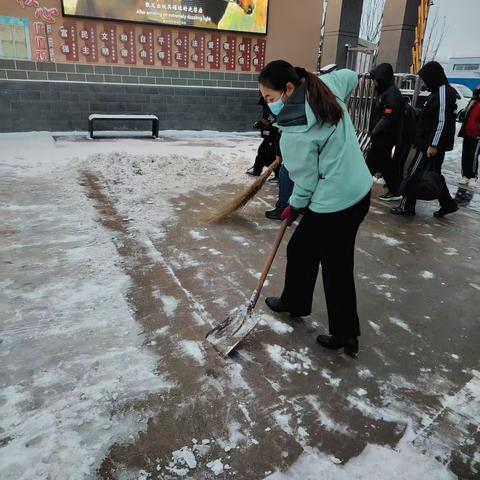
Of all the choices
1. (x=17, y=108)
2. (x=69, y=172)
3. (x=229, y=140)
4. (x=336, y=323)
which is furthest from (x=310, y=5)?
(x=336, y=323)

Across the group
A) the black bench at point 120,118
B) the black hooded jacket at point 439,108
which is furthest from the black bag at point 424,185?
the black bench at point 120,118

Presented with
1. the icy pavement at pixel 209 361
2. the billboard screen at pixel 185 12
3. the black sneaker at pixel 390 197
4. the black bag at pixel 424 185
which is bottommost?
the icy pavement at pixel 209 361

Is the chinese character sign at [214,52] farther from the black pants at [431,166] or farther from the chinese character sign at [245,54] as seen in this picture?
the black pants at [431,166]

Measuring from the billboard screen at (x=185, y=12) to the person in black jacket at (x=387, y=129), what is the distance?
585 centimetres

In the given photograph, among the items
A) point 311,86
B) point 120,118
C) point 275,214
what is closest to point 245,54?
point 120,118

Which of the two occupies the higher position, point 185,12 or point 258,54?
point 185,12

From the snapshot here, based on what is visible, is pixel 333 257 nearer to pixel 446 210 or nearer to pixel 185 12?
pixel 446 210

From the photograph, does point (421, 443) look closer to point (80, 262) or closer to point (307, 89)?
point (307, 89)

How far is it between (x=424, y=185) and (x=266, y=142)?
83.4 inches

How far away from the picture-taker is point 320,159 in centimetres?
205

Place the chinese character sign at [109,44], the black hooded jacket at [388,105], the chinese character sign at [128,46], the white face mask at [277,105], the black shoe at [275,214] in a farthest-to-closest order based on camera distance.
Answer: the chinese character sign at [128,46] < the chinese character sign at [109,44] < the black hooded jacket at [388,105] < the black shoe at [275,214] < the white face mask at [277,105]

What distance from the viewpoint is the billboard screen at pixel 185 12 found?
28.2 ft

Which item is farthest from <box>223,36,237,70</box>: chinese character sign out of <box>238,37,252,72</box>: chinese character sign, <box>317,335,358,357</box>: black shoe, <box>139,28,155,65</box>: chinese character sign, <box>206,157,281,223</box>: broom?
<box>317,335,358,357</box>: black shoe

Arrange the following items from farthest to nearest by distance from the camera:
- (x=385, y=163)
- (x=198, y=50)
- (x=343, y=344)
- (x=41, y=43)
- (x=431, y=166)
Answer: (x=198, y=50)
(x=41, y=43)
(x=385, y=163)
(x=431, y=166)
(x=343, y=344)
